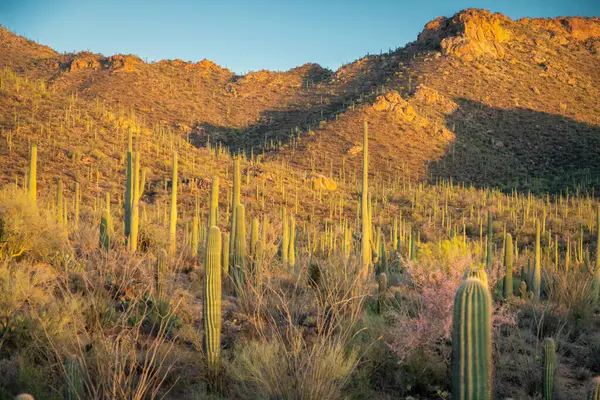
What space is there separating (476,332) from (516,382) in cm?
340

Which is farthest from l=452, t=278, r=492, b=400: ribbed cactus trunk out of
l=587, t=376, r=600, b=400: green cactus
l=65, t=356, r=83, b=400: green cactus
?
l=65, t=356, r=83, b=400: green cactus

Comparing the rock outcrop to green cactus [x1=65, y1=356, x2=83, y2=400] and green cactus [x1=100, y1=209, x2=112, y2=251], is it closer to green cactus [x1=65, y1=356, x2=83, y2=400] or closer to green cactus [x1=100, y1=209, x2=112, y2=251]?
green cactus [x1=100, y1=209, x2=112, y2=251]

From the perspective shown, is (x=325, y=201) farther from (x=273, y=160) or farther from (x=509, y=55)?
(x=509, y=55)

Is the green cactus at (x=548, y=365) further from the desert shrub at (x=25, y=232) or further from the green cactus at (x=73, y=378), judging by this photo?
the desert shrub at (x=25, y=232)

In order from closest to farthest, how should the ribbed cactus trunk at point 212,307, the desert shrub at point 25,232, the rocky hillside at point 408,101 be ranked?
the ribbed cactus trunk at point 212,307, the desert shrub at point 25,232, the rocky hillside at point 408,101

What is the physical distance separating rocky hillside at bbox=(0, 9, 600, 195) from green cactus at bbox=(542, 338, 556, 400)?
91.2 feet

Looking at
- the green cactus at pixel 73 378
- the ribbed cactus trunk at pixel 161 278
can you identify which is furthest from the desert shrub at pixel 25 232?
the green cactus at pixel 73 378

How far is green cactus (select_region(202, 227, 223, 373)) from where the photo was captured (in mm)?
5219

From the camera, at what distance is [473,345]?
11.7 feet

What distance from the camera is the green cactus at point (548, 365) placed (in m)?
5.28

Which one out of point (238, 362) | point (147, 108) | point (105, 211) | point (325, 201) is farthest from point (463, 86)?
point (238, 362)

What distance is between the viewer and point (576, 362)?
7426mm

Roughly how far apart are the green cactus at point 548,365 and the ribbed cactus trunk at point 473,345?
84.1 inches

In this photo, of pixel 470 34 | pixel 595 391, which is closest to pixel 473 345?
pixel 595 391
